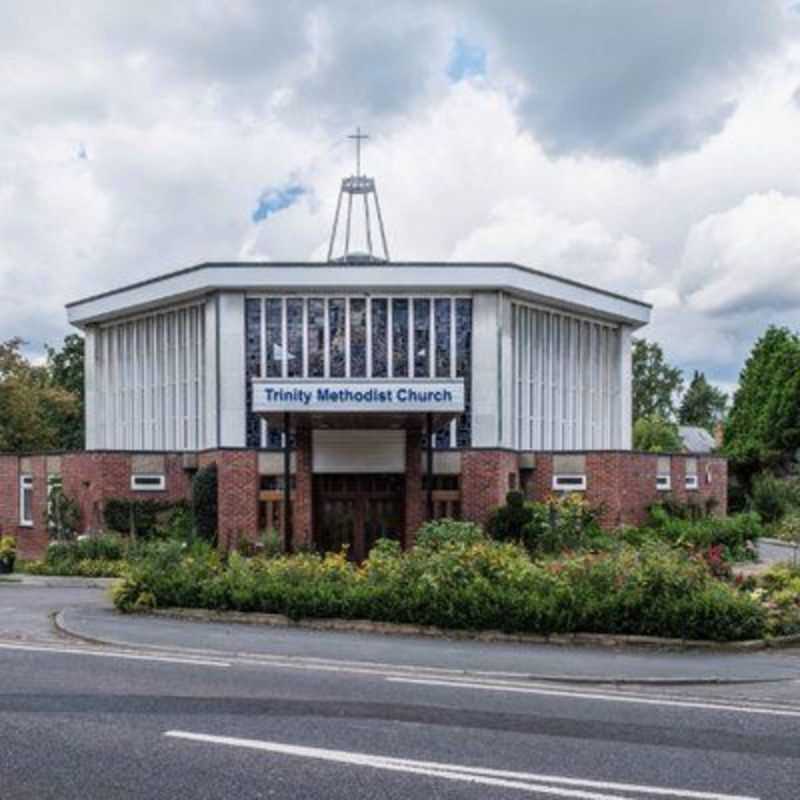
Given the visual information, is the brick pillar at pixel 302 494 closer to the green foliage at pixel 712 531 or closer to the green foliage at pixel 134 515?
the green foliage at pixel 134 515

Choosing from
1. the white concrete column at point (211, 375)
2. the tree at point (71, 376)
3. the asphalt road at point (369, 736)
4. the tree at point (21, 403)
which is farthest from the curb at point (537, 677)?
the tree at point (71, 376)

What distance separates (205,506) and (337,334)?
5.99 meters

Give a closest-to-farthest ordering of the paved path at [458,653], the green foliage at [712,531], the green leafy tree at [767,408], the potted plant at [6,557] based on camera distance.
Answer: the paved path at [458,653]
the green foliage at [712,531]
the potted plant at [6,557]
the green leafy tree at [767,408]

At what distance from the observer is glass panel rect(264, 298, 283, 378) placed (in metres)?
31.1

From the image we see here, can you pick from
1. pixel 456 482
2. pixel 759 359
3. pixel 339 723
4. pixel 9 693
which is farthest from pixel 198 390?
pixel 759 359

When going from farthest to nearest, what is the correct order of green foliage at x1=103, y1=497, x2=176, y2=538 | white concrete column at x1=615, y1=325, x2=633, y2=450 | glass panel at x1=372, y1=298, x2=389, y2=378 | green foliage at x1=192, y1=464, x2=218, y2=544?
white concrete column at x1=615, y1=325, x2=633, y2=450 < glass panel at x1=372, y1=298, x2=389, y2=378 < green foliage at x1=103, y1=497, x2=176, y2=538 < green foliage at x1=192, y1=464, x2=218, y2=544

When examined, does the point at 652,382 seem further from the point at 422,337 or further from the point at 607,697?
the point at 607,697

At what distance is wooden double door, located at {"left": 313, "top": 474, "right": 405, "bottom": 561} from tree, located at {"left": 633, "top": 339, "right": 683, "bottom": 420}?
197ft

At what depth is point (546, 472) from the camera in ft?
102

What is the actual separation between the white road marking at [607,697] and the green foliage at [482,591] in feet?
12.6

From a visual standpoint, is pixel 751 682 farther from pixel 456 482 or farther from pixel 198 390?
pixel 198 390

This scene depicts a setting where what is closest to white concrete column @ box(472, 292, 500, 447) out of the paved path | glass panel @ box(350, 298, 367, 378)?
glass panel @ box(350, 298, 367, 378)

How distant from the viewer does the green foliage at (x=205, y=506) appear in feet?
98.2

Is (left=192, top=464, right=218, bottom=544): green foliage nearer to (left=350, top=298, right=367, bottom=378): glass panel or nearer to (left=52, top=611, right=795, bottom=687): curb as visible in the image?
(left=350, top=298, right=367, bottom=378): glass panel
